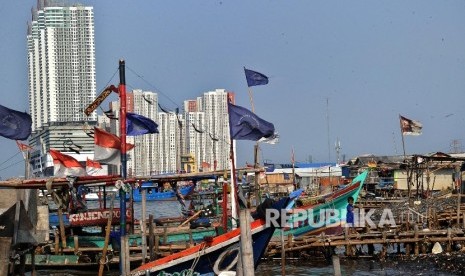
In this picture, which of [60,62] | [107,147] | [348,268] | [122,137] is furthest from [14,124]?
[60,62]

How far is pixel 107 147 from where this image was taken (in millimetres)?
18750

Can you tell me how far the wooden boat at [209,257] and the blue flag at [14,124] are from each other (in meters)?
4.41

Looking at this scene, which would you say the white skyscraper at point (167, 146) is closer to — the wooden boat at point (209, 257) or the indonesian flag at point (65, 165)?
the indonesian flag at point (65, 165)

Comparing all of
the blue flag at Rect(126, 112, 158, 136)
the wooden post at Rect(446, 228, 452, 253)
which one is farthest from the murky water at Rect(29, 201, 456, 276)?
the blue flag at Rect(126, 112, 158, 136)

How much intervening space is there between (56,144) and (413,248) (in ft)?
168

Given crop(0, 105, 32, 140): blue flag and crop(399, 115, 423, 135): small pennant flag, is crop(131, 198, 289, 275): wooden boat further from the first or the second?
crop(399, 115, 423, 135): small pennant flag

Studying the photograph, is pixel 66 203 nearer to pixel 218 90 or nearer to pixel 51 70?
pixel 218 90

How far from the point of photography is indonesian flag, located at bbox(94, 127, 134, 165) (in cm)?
1869

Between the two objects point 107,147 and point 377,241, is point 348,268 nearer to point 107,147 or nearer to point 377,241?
point 377,241

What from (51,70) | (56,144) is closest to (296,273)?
(56,144)

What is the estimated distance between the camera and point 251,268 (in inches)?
567

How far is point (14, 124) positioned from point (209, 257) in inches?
228

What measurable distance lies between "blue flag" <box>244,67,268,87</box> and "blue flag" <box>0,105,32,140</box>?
5974 millimetres

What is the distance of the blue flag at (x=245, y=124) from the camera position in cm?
1869
